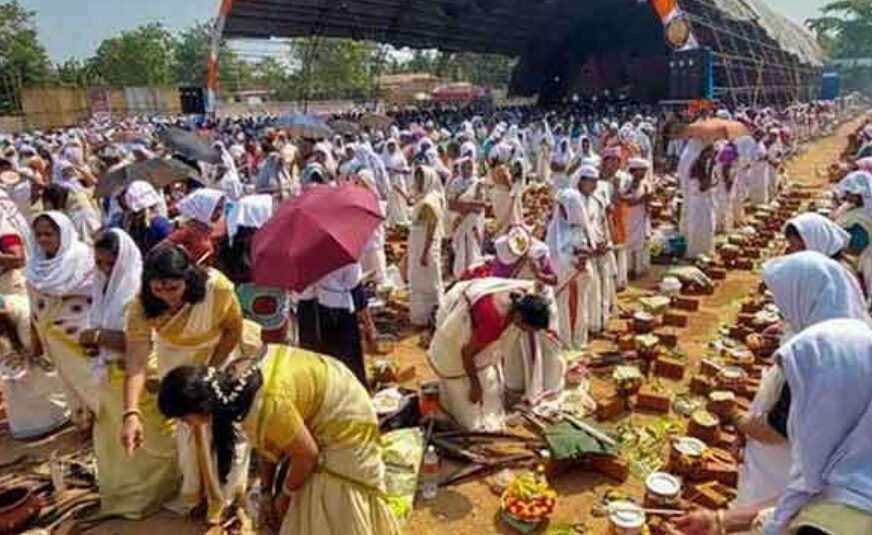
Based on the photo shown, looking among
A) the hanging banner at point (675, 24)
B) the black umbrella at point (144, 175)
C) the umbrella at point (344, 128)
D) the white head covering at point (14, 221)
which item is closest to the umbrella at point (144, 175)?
the black umbrella at point (144, 175)

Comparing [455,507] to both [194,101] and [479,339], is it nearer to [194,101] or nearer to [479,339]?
[479,339]

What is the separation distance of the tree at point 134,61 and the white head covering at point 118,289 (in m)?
55.4

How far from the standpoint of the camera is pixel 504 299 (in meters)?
4.30

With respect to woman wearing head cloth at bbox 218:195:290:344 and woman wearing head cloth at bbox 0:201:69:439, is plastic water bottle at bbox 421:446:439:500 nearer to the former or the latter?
woman wearing head cloth at bbox 218:195:290:344

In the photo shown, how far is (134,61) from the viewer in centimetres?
5531

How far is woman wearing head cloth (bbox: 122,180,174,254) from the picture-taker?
17.8 feet

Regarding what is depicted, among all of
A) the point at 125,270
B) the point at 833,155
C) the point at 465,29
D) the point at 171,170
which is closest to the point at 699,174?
the point at 171,170

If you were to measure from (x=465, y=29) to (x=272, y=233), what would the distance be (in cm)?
2779

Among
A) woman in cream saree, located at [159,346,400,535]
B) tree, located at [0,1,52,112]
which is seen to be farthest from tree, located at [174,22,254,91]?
woman in cream saree, located at [159,346,400,535]

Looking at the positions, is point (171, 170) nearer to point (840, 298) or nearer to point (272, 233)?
point (272, 233)

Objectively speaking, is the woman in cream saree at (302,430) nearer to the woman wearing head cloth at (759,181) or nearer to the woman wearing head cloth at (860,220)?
the woman wearing head cloth at (860,220)

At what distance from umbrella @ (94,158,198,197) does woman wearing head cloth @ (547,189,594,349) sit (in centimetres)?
421

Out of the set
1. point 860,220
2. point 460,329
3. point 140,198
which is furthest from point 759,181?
point 140,198

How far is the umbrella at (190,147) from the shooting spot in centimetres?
966
